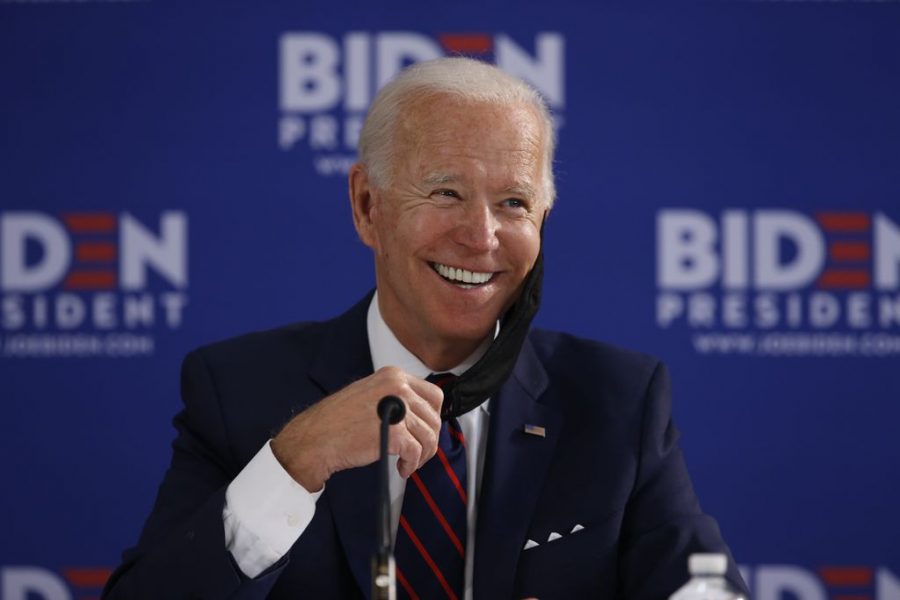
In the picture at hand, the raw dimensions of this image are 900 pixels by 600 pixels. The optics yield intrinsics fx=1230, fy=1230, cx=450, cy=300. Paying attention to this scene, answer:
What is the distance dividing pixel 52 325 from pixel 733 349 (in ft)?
6.10

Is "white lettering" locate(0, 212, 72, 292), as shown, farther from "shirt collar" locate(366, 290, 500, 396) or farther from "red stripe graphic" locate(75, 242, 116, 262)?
"shirt collar" locate(366, 290, 500, 396)

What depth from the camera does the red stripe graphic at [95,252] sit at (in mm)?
3375

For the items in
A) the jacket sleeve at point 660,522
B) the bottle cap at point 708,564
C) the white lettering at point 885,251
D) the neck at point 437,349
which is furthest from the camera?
the white lettering at point 885,251

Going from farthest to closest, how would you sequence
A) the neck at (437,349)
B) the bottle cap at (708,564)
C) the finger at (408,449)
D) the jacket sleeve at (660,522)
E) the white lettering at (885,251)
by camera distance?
the white lettering at (885,251) < the neck at (437,349) < the jacket sleeve at (660,522) < the finger at (408,449) < the bottle cap at (708,564)

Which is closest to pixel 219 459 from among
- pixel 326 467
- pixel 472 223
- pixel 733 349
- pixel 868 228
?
pixel 326 467

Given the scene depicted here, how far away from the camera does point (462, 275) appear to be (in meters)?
2.11

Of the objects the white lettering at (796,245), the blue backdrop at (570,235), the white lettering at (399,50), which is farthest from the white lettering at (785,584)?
the white lettering at (399,50)

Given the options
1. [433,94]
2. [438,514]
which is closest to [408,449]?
[438,514]

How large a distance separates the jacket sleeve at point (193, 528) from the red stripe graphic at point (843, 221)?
1864 millimetres

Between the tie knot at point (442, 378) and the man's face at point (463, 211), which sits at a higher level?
the man's face at point (463, 211)

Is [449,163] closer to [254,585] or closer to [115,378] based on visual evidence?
[254,585]

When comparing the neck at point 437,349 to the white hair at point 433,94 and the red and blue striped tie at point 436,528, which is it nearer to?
the red and blue striped tie at point 436,528

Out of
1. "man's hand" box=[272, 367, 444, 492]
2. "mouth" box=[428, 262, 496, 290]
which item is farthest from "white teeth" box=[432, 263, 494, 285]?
"man's hand" box=[272, 367, 444, 492]

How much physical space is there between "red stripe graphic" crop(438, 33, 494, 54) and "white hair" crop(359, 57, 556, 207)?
3.96 ft
